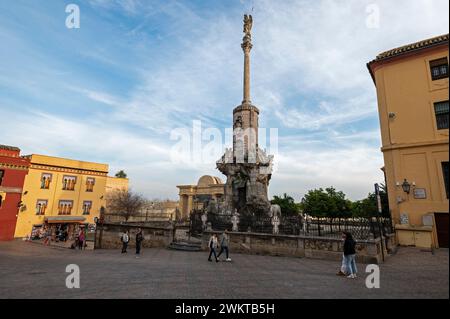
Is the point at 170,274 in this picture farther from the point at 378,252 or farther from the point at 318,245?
the point at 378,252

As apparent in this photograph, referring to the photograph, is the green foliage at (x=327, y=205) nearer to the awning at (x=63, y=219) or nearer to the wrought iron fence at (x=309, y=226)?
the wrought iron fence at (x=309, y=226)

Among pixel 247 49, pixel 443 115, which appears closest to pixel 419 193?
pixel 443 115

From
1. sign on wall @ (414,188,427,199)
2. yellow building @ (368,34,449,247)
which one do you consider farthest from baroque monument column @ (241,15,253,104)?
sign on wall @ (414,188,427,199)

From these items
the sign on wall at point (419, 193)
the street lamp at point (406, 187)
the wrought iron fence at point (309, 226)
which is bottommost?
the wrought iron fence at point (309, 226)

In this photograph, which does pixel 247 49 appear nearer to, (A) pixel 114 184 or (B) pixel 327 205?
(B) pixel 327 205

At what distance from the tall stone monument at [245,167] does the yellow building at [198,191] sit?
1069 inches

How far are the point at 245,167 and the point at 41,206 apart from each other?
26.3m

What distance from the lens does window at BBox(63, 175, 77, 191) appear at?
107ft

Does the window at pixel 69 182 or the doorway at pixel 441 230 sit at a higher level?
the window at pixel 69 182

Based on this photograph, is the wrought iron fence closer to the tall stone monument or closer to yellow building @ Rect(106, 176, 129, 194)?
the tall stone monument

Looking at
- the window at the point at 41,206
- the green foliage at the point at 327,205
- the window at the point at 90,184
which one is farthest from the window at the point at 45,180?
the green foliage at the point at 327,205

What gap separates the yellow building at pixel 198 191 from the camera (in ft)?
164

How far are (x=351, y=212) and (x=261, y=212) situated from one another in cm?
2201
